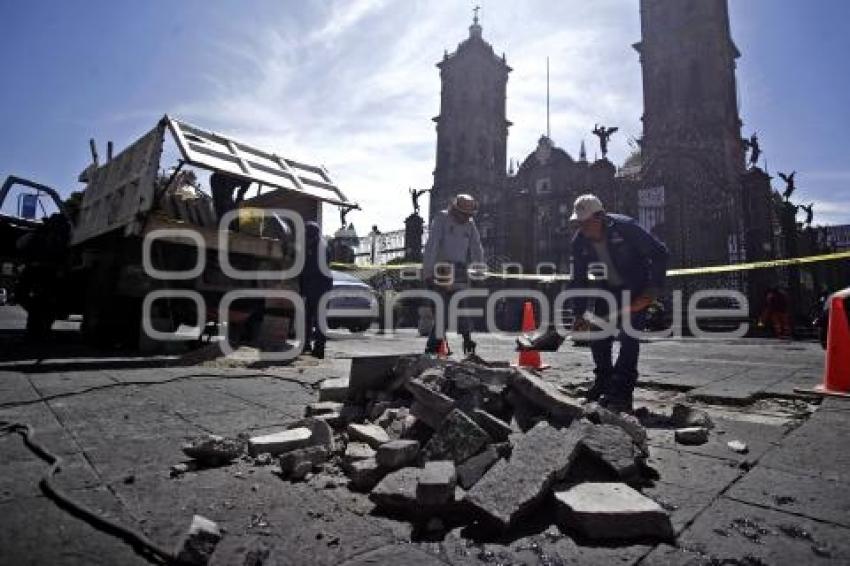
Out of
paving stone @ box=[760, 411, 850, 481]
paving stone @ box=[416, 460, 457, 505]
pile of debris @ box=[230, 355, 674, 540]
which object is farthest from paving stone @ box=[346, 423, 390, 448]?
paving stone @ box=[760, 411, 850, 481]

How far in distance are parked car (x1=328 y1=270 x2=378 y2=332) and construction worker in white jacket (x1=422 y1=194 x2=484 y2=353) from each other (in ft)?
17.7

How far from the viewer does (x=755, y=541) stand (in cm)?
147

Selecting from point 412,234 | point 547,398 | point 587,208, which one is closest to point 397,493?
point 547,398

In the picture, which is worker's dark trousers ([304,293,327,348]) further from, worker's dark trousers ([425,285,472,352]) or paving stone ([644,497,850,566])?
paving stone ([644,497,850,566])

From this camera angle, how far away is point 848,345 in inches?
159

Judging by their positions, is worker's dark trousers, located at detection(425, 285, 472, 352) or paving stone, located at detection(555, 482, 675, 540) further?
worker's dark trousers, located at detection(425, 285, 472, 352)

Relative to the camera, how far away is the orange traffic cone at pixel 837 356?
154 inches

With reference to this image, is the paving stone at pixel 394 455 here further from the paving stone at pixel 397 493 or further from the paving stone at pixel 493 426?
the paving stone at pixel 493 426

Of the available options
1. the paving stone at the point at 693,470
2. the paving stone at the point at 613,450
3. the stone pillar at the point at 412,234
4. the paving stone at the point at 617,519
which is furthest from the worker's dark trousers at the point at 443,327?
the stone pillar at the point at 412,234

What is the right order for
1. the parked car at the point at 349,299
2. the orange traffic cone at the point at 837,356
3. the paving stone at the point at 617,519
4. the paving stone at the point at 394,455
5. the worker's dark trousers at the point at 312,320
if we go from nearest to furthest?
the paving stone at the point at 617,519 < the paving stone at the point at 394,455 < the orange traffic cone at the point at 837,356 < the worker's dark trousers at the point at 312,320 < the parked car at the point at 349,299

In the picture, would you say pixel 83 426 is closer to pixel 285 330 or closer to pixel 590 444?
pixel 590 444

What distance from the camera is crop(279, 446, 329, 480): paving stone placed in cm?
198

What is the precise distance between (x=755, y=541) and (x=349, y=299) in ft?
32.7

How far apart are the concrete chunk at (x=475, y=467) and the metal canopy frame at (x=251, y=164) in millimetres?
4548
